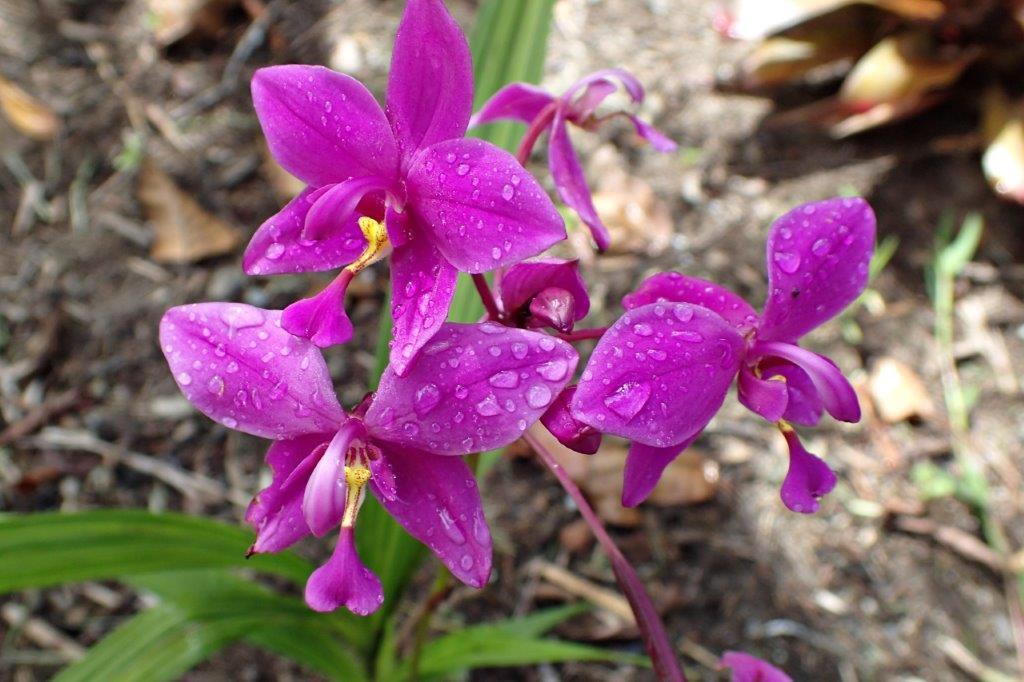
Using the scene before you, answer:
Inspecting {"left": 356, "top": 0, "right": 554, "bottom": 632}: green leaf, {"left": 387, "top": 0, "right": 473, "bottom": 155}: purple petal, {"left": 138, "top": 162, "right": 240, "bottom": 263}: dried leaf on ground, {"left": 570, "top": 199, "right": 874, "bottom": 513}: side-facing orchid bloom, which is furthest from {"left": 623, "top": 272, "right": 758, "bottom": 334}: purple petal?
{"left": 138, "top": 162, "right": 240, "bottom": 263}: dried leaf on ground

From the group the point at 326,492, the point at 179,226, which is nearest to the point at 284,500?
the point at 326,492

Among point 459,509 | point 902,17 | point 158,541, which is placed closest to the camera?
point 459,509

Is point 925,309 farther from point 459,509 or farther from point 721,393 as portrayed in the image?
point 459,509

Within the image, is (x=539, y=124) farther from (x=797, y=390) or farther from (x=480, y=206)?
(x=797, y=390)

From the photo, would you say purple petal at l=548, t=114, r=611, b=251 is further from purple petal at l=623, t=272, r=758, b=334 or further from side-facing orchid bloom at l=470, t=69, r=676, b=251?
purple petal at l=623, t=272, r=758, b=334

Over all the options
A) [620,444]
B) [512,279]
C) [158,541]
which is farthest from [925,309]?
[158,541]

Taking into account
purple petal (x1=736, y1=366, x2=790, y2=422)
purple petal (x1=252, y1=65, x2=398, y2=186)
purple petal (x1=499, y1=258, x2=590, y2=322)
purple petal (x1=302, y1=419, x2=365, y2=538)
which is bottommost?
purple petal (x1=736, y1=366, x2=790, y2=422)

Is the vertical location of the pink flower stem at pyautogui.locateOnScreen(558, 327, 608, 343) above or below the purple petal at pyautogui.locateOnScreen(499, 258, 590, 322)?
below
